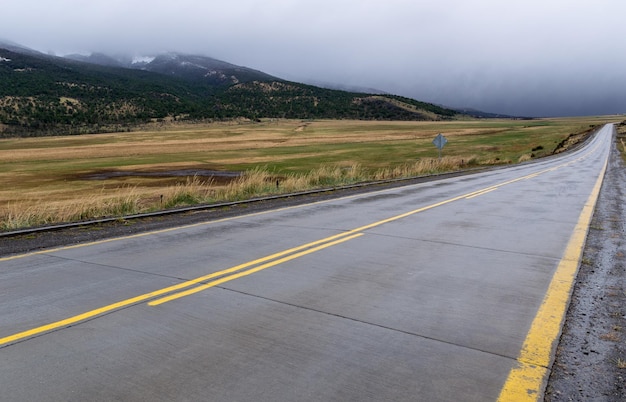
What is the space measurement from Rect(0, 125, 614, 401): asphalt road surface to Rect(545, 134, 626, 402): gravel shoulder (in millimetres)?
140

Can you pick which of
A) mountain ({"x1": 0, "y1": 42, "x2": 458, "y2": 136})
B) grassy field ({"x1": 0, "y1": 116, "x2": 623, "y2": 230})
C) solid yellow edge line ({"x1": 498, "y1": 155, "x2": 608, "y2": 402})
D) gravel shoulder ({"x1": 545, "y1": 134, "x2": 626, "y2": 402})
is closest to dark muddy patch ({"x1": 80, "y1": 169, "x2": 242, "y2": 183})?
grassy field ({"x1": 0, "y1": 116, "x2": 623, "y2": 230})

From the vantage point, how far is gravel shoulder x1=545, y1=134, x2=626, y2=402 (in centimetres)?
358

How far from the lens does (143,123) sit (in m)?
124

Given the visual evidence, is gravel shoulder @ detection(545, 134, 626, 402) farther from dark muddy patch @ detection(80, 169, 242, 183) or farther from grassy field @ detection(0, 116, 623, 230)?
dark muddy patch @ detection(80, 169, 242, 183)

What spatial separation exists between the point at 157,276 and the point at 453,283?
383cm

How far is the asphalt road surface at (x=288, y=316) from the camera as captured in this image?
3594mm

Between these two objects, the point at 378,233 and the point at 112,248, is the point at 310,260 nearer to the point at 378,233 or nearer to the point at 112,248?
the point at 378,233

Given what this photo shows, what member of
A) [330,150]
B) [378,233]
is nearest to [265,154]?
[330,150]

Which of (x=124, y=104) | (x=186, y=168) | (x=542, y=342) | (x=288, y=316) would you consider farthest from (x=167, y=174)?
(x=124, y=104)

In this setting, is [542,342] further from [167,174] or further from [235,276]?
[167,174]

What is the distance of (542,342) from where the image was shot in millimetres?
4371

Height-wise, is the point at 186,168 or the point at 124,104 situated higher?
the point at 124,104

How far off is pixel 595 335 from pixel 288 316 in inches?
116

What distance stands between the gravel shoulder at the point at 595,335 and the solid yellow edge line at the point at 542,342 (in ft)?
0.23
